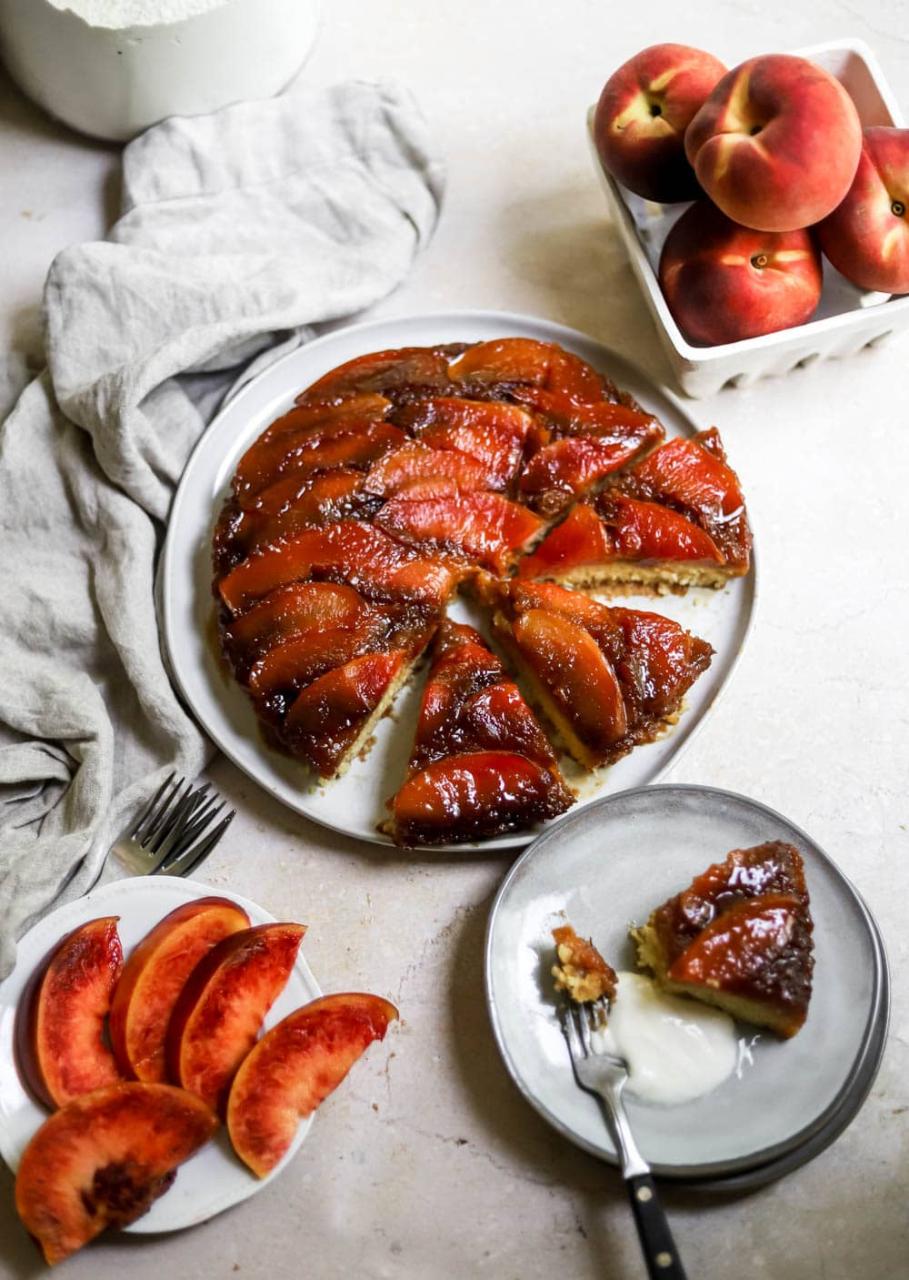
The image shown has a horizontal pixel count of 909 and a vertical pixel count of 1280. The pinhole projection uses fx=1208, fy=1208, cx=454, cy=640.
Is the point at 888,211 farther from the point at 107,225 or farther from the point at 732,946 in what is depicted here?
the point at 107,225

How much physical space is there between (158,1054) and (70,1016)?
0.14 meters

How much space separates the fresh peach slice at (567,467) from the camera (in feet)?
6.68

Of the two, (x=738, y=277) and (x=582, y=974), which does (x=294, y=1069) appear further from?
(x=738, y=277)

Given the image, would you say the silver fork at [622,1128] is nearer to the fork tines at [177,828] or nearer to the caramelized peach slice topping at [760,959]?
the caramelized peach slice topping at [760,959]

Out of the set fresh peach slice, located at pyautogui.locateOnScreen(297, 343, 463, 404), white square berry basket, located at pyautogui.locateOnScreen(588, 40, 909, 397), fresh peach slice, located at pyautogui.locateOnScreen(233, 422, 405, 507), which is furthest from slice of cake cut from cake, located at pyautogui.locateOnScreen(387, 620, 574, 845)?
white square berry basket, located at pyautogui.locateOnScreen(588, 40, 909, 397)

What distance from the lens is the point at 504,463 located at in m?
2.06

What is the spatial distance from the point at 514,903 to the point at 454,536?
609 millimetres

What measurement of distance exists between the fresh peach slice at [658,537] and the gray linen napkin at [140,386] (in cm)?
69

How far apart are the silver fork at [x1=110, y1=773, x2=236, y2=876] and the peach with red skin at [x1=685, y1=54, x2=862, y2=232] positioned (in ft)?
4.19

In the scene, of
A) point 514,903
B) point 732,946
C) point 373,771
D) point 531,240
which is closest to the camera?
point 732,946

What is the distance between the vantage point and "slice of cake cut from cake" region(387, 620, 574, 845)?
5.99 ft

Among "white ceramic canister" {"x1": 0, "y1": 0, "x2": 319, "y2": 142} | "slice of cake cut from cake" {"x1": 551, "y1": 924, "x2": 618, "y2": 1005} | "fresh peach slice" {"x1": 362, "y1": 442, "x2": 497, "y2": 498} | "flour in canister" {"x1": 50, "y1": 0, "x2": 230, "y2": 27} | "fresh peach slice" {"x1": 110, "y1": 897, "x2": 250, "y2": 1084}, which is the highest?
"flour in canister" {"x1": 50, "y1": 0, "x2": 230, "y2": 27}

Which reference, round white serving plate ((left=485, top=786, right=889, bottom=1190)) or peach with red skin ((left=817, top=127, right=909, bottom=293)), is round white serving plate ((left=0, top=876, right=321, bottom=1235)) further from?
peach with red skin ((left=817, top=127, right=909, bottom=293))

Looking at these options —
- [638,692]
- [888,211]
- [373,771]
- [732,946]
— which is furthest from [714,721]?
[888,211]
